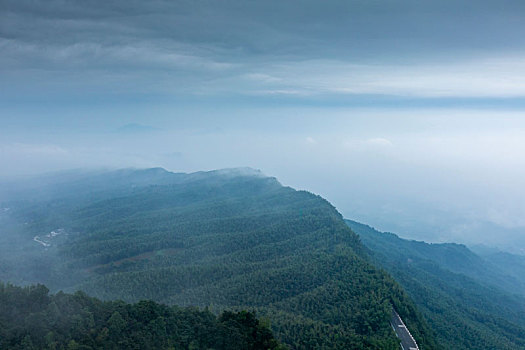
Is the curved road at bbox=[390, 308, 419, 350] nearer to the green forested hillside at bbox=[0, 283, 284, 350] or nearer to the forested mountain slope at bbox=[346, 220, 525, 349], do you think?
the forested mountain slope at bbox=[346, 220, 525, 349]

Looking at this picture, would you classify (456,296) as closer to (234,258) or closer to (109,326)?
(234,258)

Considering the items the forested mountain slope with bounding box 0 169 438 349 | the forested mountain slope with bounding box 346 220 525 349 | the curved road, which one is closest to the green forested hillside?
the forested mountain slope with bounding box 0 169 438 349

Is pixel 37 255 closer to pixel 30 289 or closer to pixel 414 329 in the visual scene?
pixel 30 289

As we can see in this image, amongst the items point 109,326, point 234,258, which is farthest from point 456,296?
point 109,326

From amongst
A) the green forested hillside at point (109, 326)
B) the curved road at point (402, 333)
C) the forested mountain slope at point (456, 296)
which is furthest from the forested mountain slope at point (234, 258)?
the forested mountain slope at point (456, 296)

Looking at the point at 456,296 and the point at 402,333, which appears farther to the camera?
the point at 456,296

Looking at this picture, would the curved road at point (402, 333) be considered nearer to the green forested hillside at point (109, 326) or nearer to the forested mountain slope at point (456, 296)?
the forested mountain slope at point (456, 296)
